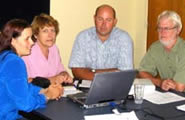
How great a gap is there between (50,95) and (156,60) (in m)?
1.22

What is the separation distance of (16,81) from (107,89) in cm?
53

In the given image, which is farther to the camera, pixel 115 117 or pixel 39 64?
pixel 39 64

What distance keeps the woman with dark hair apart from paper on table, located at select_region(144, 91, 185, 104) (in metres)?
0.60

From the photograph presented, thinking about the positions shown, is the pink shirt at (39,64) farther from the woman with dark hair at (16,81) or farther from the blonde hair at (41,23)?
the woman with dark hair at (16,81)

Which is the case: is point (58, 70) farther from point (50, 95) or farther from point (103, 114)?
point (103, 114)

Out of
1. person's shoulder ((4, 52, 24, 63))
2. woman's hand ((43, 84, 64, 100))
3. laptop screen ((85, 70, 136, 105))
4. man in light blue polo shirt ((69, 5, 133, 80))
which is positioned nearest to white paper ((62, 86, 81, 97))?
woman's hand ((43, 84, 64, 100))

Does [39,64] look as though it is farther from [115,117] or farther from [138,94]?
[115,117]

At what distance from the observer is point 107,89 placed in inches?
75.1

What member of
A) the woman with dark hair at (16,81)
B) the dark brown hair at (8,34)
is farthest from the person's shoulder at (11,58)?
the dark brown hair at (8,34)

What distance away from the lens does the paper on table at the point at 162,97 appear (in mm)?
2061

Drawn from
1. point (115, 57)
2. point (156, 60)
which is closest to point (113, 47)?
point (115, 57)

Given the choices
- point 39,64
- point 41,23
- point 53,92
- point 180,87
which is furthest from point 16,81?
point 180,87

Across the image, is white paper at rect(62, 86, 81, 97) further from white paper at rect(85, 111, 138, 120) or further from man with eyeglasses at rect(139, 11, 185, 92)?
man with eyeglasses at rect(139, 11, 185, 92)

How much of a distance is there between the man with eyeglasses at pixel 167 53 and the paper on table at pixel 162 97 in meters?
0.38
